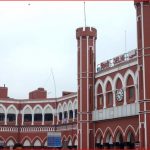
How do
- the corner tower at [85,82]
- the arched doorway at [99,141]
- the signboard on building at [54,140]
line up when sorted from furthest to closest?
the corner tower at [85,82] < the arched doorway at [99,141] < the signboard on building at [54,140]

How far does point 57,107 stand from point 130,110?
21325 millimetres

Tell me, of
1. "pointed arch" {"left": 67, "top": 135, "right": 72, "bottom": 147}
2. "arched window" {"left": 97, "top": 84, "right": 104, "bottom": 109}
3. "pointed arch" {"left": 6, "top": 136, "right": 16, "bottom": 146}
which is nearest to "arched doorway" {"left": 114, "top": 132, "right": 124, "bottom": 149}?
"arched window" {"left": 97, "top": 84, "right": 104, "bottom": 109}

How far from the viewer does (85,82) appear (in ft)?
143

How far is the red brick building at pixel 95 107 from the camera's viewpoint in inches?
1323

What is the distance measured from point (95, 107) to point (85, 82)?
115 inches

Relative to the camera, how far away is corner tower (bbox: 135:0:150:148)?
32.0 m

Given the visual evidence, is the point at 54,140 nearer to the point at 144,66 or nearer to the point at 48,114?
the point at 144,66

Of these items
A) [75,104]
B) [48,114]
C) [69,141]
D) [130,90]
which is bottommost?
[69,141]

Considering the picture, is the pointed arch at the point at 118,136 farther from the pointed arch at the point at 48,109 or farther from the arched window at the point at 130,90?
the pointed arch at the point at 48,109

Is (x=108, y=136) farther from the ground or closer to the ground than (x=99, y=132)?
closer to the ground

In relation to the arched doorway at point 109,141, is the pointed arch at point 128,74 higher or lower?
higher

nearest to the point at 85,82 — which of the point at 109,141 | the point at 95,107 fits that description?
the point at 95,107

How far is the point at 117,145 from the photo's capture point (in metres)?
38.2

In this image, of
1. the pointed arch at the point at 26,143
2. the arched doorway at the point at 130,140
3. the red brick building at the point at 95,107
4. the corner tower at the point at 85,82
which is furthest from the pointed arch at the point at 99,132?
the pointed arch at the point at 26,143
